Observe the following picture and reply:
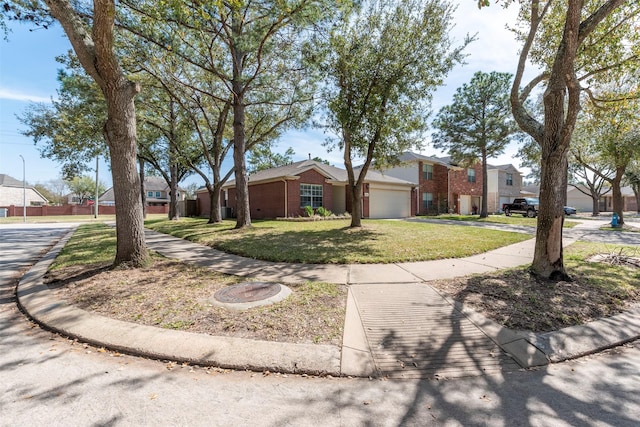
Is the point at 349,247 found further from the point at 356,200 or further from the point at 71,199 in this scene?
the point at 71,199

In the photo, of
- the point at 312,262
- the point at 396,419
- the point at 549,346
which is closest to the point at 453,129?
the point at 312,262

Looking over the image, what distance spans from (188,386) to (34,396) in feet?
3.97

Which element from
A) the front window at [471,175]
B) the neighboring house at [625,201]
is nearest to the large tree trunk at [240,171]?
the front window at [471,175]

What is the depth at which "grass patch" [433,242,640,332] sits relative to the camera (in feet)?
12.6

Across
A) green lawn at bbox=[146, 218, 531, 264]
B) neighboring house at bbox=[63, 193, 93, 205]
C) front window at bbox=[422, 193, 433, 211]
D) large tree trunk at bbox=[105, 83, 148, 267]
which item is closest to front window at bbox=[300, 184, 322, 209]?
green lawn at bbox=[146, 218, 531, 264]

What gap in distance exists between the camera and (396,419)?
2150 millimetres

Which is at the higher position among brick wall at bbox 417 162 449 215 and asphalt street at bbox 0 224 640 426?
brick wall at bbox 417 162 449 215

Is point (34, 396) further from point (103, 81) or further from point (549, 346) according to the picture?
point (103, 81)

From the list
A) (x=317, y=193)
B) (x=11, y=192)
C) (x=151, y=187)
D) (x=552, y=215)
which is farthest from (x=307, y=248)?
(x=11, y=192)

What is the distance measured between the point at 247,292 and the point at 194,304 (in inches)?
32.7

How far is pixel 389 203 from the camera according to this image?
23672 mm

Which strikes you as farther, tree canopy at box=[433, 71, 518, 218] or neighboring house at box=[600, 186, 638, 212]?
neighboring house at box=[600, 186, 638, 212]

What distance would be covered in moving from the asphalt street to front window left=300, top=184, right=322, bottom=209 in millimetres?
17638

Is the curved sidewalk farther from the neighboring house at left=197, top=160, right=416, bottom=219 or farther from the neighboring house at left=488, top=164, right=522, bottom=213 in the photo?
the neighboring house at left=488, top=164, right=522, bottom=213
